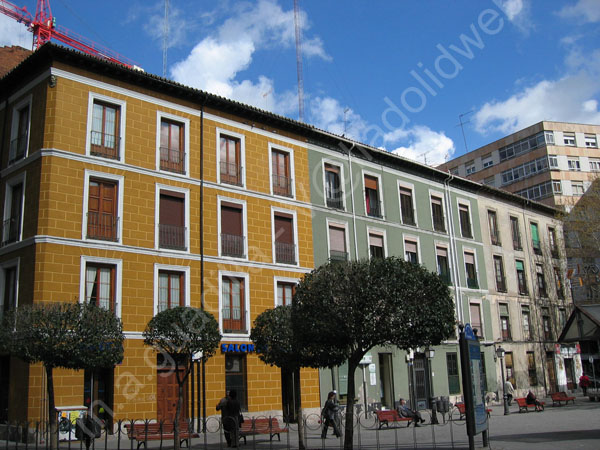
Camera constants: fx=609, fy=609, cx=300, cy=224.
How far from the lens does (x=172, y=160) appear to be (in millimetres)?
24172

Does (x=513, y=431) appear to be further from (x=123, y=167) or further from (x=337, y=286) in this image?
(x=123, y=167)

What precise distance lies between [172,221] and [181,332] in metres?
8.51

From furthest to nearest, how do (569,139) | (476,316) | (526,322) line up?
A: (569,139), (526,322), (476,316)

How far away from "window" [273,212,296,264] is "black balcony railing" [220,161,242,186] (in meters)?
2.41

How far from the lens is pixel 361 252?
30391mm

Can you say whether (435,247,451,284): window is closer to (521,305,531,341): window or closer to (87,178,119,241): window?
(521,305,531,341): window

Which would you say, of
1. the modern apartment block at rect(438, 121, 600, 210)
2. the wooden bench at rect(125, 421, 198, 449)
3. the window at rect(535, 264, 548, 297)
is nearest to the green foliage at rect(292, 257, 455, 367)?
the wooden bench at rect(125, 421, 198, 449)

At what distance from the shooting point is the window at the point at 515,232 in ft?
136

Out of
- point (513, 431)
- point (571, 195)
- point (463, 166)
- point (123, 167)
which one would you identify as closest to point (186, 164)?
point (123, 167)

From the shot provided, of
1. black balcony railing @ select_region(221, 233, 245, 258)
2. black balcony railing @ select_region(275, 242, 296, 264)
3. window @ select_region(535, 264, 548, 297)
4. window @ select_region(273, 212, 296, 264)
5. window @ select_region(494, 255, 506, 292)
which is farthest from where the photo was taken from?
window @ select_region(535, 264, 548, 297)

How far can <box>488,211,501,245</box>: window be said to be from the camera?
3973 centimetres

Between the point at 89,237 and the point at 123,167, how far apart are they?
9.80 feet

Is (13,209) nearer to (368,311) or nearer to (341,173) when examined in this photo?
(368,311)

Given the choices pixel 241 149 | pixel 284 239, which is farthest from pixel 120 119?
pixel 284 239
